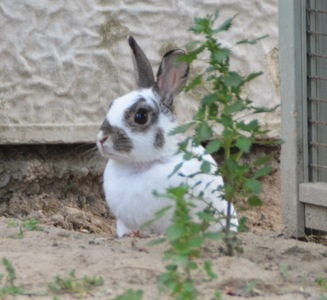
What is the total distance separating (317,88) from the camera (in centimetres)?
615

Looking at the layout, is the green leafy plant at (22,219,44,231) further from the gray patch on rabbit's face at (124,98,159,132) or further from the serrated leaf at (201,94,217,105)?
the serrated leaf at (201,94,217,105)

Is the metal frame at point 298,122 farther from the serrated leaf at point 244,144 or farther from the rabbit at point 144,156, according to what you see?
the serrated leaf at point 244,144

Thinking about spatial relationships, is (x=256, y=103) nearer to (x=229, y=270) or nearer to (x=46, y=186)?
(x=46, y=186)

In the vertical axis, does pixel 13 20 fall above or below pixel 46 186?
above

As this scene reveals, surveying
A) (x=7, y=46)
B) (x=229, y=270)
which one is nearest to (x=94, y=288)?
(x=229, y=270)

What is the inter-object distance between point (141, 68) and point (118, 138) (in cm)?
62

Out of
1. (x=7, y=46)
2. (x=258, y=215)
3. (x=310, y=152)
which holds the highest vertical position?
(x=7, y=46)

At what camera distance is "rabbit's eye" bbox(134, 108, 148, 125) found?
21.1 feet

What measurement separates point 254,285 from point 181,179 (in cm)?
197

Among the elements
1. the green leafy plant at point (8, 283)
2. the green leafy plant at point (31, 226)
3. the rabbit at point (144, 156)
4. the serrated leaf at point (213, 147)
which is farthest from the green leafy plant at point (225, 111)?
the rabbit at point (144, 156)

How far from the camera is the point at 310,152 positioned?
6164mm

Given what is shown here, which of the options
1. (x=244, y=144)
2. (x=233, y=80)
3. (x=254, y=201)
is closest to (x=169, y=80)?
(x=254, y=201)

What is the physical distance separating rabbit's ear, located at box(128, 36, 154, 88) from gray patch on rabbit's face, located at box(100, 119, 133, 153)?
0.52 m

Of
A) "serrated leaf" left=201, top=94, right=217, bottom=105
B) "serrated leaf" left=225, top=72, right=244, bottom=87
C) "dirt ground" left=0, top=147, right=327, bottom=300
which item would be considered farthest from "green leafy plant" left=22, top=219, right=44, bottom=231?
"serrated leaf" left=225, top=72, right=244, bottom=87
